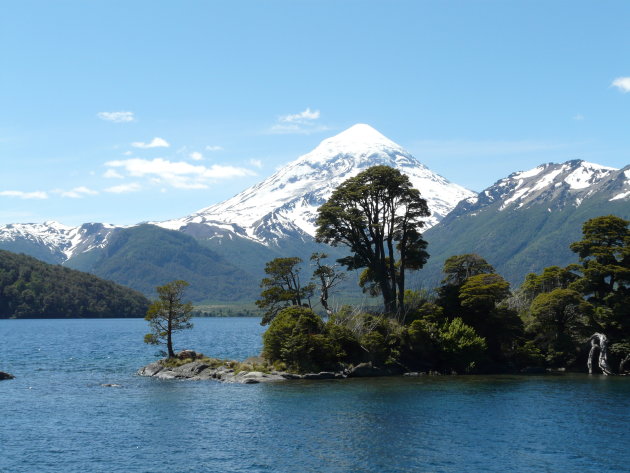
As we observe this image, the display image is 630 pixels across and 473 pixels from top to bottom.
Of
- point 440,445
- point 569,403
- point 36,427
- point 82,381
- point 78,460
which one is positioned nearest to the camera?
point 78,460

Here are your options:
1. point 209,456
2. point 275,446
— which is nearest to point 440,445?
point 275,446

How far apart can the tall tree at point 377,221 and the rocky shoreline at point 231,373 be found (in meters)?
12.6

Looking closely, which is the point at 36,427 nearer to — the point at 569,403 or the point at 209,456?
the point at 209,456

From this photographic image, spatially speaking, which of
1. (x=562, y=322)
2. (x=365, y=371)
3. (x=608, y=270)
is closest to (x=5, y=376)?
(x=365, y=371)

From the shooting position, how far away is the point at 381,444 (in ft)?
143

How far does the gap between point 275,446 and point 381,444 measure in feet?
24.7

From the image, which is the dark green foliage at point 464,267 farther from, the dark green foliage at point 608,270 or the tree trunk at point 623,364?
the tree trunk at point 623,364

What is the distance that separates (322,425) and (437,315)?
40.0m

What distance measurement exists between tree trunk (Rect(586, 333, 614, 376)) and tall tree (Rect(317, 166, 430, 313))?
25.5 meters

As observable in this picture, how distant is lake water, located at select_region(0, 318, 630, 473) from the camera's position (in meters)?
39.5

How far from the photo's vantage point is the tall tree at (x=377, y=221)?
9025cm

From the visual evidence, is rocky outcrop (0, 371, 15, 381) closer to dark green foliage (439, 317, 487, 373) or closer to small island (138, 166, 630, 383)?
small island (138, 166, 630, 383)

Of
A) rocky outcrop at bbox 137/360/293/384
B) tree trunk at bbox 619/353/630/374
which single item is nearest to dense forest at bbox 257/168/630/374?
tree trunk at bbox 619/353/630/374

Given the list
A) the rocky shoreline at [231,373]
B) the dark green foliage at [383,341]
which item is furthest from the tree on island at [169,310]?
the dark green foliage at [383,341]
